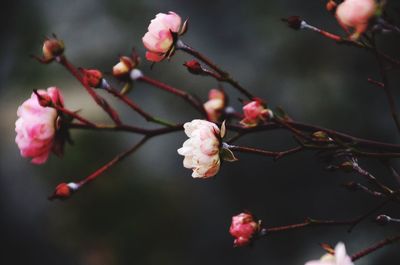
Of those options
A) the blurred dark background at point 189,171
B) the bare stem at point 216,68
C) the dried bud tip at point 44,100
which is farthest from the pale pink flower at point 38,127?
the blurred dark background at point 189,171

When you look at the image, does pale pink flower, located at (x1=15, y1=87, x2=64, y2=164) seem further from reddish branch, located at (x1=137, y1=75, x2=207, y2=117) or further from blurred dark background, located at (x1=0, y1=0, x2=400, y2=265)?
blurred dark background, located at (x1=0, y1=0, x2=400, y2=265)

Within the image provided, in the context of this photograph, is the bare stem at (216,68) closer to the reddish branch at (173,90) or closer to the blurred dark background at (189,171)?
the reddish branch at (173,90)

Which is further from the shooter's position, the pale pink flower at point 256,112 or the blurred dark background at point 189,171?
the blurred dark background at point 189,171

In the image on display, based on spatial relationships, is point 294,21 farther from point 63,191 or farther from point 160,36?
point 63,191

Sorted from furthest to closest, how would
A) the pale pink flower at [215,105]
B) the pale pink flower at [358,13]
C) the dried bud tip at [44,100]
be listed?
the pale pink flower at [215,105] → the dried bud tip at [44,100] → the pale pink flower at [358,13]

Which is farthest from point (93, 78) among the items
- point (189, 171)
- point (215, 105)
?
point (189, 171)

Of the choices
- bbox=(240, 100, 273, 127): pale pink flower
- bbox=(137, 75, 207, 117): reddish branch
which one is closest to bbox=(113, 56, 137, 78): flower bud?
bbox=(137, 75, 207, 117): reddish branch
